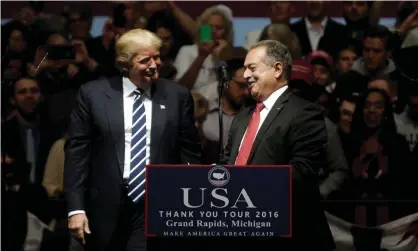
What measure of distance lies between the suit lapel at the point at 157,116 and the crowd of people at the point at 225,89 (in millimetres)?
1966

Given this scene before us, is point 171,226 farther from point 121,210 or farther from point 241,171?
point 121,210

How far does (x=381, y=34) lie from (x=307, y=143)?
116 inches

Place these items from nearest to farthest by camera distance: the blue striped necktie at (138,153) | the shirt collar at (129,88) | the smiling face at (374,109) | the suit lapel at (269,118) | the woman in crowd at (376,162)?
the suit lapel at (269,118)
the blue striped necktie at (138,153)
the shirt collar at (129,88)
the woman in crowd at (376,162)
the smiling face at (374,109)

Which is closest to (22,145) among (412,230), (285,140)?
(412,230)

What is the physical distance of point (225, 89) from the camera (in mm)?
6898

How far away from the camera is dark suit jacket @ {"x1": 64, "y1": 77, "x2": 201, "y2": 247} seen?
4.78m

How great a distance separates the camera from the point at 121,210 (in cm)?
475

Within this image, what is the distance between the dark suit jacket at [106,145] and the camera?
4781 millimetres

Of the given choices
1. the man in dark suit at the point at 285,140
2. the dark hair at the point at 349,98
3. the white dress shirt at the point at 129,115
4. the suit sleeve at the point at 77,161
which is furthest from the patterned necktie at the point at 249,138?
the dark hair at the point at 349,98

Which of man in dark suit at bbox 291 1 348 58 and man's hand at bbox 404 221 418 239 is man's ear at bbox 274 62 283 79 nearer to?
man in dark suit at bbox 291 1 348 58

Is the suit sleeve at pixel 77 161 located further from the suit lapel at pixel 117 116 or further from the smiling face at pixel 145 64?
the smiling face at pixel 145 64

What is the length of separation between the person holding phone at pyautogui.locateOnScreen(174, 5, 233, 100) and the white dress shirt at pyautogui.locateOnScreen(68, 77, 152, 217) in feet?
6.83

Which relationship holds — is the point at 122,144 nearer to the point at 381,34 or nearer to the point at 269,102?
the point at 269,102

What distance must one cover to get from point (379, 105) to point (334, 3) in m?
0.83
